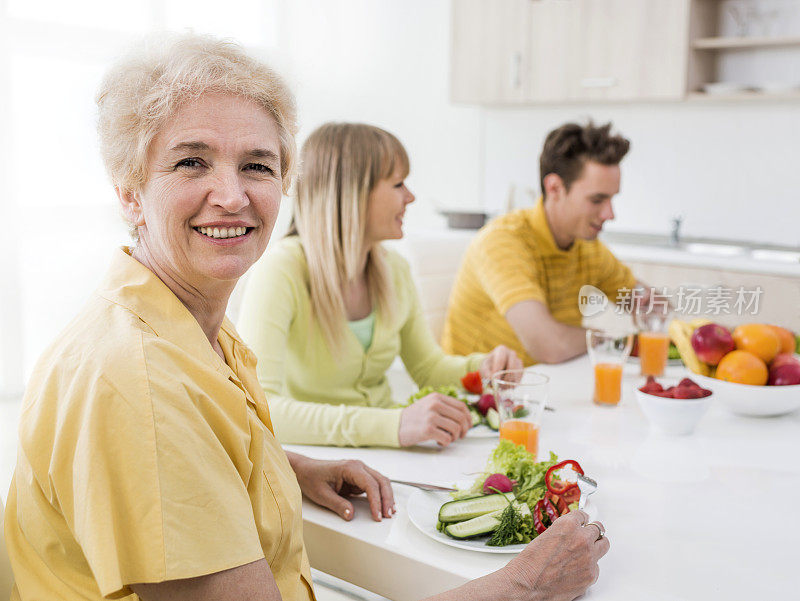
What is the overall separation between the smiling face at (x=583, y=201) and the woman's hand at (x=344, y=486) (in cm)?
153

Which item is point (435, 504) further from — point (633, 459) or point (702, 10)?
point (702, 10)

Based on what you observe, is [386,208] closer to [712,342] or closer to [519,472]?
[712,342]

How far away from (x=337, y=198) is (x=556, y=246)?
99cm

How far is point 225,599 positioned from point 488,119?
4464 millimetres

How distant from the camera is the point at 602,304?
104 inches

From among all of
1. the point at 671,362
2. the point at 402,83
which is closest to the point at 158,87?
the point at 671,362

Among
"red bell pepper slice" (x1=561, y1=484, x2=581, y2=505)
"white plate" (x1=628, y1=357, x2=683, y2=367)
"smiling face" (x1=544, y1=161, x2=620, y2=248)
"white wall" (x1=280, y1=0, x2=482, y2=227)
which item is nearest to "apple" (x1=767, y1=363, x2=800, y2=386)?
"white plate" (x1=628, y1=357, x2=683, y2=367)

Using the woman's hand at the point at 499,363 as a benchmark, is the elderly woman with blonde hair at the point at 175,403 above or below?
above

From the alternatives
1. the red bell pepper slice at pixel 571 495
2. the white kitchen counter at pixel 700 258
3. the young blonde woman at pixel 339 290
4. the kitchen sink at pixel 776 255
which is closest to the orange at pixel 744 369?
the young blonde woman at pixel 339 290

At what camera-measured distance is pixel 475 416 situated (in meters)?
1.44

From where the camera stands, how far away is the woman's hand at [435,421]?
1.31 metres

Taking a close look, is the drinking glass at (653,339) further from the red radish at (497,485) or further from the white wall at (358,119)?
the white wall at (358,119)

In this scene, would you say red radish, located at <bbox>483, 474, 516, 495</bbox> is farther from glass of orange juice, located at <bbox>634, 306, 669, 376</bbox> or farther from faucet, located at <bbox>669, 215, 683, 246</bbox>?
faucet, located at <bbox>669, 215, 683, 246</bbox>

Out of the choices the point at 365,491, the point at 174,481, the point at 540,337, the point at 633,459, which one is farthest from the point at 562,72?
the point at 174,481
